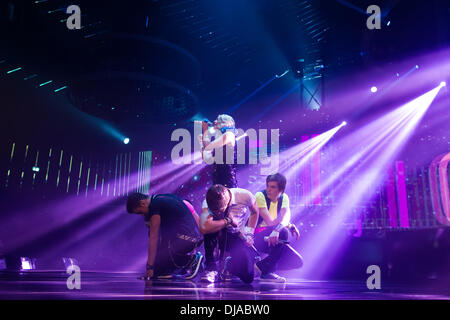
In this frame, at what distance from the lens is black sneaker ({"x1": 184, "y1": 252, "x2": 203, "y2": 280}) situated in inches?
116

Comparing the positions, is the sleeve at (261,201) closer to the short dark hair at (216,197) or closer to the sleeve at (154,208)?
the short dark hair at (216,197)

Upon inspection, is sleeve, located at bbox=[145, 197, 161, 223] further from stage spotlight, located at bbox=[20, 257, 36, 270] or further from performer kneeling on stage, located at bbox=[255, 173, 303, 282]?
stage spotlight, located at bbox=[20, 257, 36, 270]

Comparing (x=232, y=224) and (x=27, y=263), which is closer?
(x=232, y=224)

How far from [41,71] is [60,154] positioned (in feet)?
6.06

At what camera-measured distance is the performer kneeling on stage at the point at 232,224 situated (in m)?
2.45

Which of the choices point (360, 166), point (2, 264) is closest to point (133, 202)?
point (2, 264)

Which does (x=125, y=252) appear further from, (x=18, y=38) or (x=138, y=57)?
(x=18, y=38)

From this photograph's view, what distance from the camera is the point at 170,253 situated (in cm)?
301

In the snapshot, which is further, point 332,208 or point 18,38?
point 18,38

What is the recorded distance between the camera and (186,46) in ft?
22.3

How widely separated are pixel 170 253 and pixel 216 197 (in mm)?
941

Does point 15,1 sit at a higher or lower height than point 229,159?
higher

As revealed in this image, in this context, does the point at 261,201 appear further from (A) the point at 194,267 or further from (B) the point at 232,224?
(A) the point at 194,267
